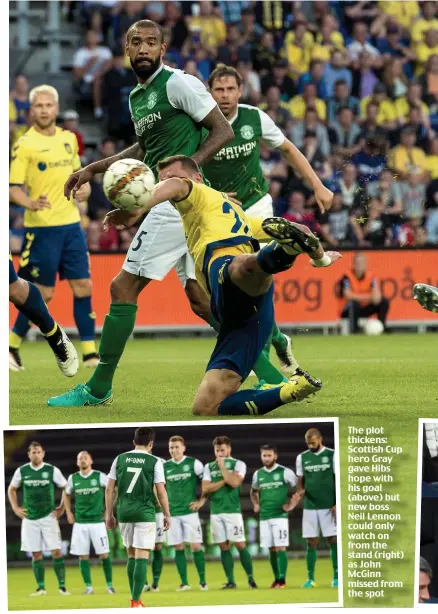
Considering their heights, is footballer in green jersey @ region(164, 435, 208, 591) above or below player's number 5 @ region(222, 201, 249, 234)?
below

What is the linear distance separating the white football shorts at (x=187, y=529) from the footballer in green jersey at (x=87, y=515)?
1.32 ft

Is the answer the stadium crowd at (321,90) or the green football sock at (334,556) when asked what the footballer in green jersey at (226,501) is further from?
the stadium crowd at (321,90)

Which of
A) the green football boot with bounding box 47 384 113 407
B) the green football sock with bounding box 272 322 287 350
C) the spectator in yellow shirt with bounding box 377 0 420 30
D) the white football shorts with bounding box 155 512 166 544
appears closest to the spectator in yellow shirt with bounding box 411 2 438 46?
the spectator in yellow shirt with bounding box 377 0 420 30

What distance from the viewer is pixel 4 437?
647cm

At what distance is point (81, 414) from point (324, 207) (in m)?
2.33

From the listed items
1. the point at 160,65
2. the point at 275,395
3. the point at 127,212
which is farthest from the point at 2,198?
the point at 275,395

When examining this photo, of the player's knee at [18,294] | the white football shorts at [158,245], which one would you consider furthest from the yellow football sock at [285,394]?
the player's knee at [18,294]

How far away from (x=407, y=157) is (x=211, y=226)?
1020 cm

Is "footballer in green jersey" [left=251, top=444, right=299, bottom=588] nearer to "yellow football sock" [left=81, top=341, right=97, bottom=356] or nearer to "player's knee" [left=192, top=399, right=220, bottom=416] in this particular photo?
"player's knee" [left=192, top=399, right=220, bottom=416]

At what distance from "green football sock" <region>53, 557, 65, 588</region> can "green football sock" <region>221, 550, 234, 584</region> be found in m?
0.86

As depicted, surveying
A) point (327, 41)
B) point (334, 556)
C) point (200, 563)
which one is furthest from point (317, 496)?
point (327, 41)

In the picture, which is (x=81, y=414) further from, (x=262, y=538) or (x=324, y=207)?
(x=324, y=207)

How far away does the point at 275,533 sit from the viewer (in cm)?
652

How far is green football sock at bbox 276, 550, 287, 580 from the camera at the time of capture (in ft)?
21.2
